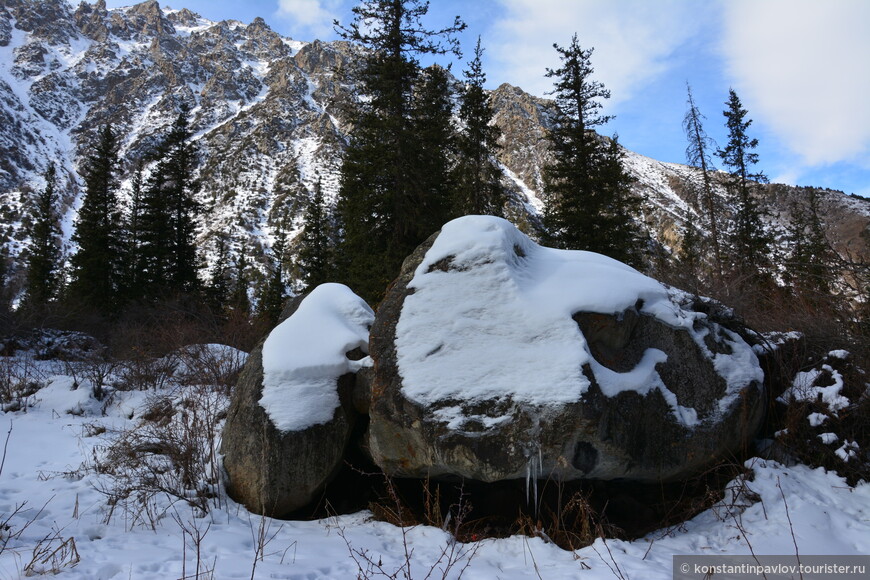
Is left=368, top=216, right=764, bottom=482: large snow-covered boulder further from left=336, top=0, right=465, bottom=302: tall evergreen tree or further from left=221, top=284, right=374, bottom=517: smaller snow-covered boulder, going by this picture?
left=336, top=0, right=465, bottom=302: tall evergreen tree

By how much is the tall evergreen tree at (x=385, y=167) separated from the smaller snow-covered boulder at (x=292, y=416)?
7411 millimetres

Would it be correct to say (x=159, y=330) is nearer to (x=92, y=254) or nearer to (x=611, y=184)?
(x=92, y=254)

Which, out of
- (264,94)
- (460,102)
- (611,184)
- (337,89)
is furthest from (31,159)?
(611,184)

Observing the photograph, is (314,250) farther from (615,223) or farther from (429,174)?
(615,223)

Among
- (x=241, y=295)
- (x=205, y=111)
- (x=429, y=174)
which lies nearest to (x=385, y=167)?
(x=429, y=174)

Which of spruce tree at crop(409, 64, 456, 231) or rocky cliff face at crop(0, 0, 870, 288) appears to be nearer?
spruce tree at crop(409, 64, 456, 231)

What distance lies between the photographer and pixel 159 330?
11.7 metres

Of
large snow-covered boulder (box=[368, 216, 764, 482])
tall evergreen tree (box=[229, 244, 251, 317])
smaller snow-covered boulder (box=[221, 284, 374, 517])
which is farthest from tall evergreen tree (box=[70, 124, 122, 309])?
large snow-covered boulder (box=[368, 216, 764, 482])

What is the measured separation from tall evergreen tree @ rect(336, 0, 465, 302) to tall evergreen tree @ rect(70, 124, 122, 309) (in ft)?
47.2

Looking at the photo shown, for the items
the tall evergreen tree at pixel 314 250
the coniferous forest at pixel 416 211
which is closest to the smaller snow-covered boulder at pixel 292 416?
the coniferous forest at pixel 416 211

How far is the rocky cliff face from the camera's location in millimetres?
96688

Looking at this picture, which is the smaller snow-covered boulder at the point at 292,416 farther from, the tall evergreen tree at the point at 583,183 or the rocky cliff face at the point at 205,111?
the rocky cliff face at the point at 205,111

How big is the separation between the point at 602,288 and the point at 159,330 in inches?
458

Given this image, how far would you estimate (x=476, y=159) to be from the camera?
17609 millimetres
